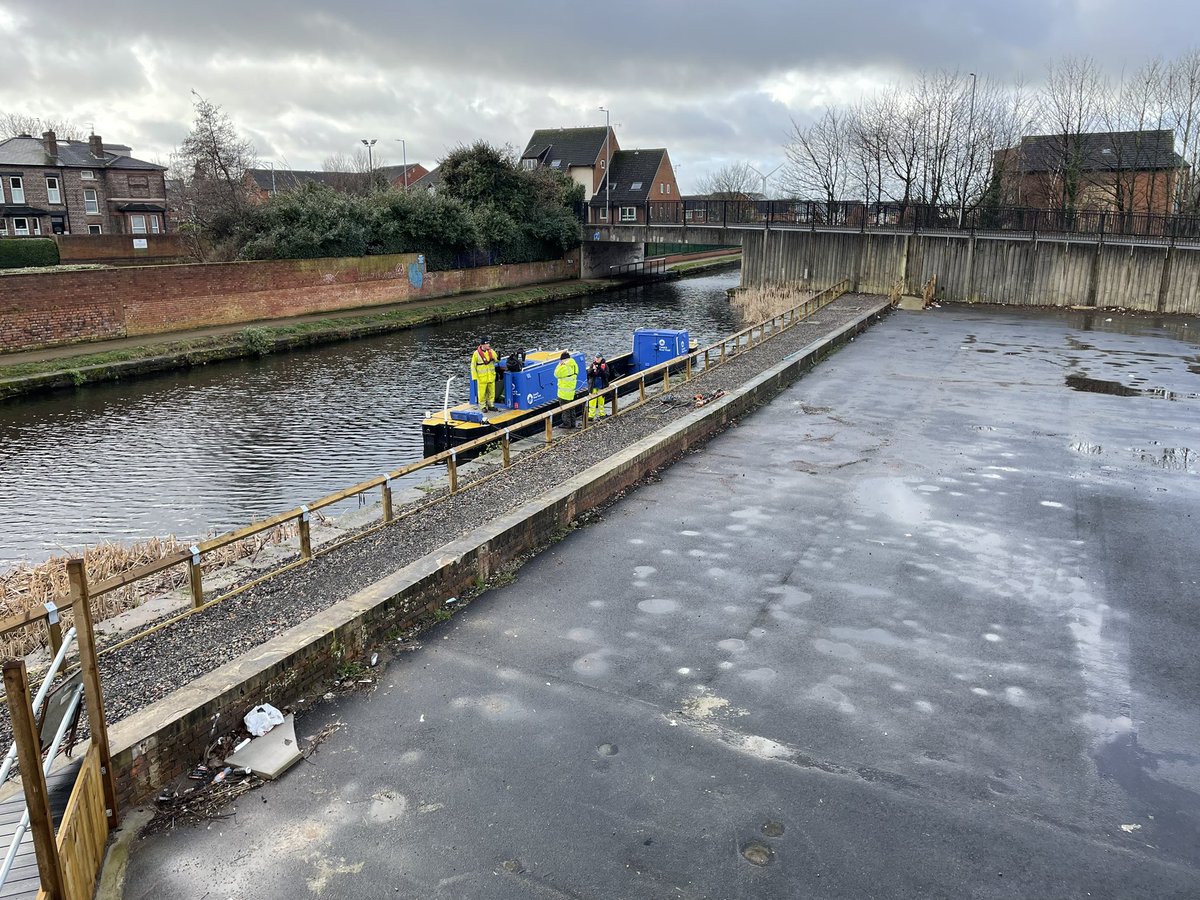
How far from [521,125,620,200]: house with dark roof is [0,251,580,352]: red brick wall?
32473mm

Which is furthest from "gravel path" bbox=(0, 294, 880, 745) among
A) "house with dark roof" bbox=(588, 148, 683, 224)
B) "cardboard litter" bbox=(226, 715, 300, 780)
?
"house with dark roof" bbox=(588, 148, 683, 224)

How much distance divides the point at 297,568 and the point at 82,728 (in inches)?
114

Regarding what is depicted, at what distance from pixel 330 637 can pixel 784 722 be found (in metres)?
3.59

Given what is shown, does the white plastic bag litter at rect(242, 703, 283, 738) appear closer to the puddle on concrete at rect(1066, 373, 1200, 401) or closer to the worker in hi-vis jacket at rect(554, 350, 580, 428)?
the worker in hi-vis jacket at rect(554, 350, 580, 428)

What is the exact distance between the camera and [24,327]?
25.2m

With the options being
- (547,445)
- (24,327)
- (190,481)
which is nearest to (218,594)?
(547,445)

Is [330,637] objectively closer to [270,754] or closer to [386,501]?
[270,754]

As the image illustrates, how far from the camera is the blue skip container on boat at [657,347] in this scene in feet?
69.7

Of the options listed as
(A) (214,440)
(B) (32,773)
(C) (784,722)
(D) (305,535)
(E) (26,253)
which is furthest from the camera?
(E) (26,253)

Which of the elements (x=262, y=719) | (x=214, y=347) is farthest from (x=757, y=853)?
(x=214, y=347)

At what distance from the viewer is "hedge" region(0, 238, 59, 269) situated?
3656 centimetres

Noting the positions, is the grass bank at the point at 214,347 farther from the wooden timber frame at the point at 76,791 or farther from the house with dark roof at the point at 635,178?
the house with dark roof at the point at 635,178

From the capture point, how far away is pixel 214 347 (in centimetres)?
2731

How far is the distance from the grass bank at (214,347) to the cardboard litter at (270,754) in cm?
2016
